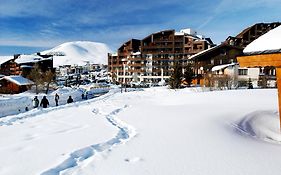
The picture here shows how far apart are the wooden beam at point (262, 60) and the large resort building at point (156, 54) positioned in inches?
2220

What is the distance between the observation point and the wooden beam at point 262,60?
202 inches

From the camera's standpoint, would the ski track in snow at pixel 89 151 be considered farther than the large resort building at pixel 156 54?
No

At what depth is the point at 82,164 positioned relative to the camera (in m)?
4.21

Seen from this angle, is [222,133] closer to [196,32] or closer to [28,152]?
[28,152]

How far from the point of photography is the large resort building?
213 feet

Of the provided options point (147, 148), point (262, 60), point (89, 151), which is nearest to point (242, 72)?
point (262, 60)

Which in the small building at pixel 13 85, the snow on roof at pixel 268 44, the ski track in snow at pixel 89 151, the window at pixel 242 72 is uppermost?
the window at pixel 242 72

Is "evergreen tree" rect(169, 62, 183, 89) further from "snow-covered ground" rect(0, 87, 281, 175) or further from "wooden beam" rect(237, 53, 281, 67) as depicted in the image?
"wooden beam" rect(237, 53, 281, 67)

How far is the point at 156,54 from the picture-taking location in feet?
224

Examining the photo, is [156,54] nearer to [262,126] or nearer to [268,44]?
[262,126]

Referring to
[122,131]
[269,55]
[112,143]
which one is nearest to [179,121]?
[122,131]

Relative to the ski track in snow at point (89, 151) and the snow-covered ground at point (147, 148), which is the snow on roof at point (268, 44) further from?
the ski track in snow at point (89, 151)

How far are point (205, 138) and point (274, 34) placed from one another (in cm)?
235

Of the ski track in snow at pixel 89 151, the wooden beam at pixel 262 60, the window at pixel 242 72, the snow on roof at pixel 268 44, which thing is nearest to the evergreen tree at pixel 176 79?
the window at pixel 242 72
